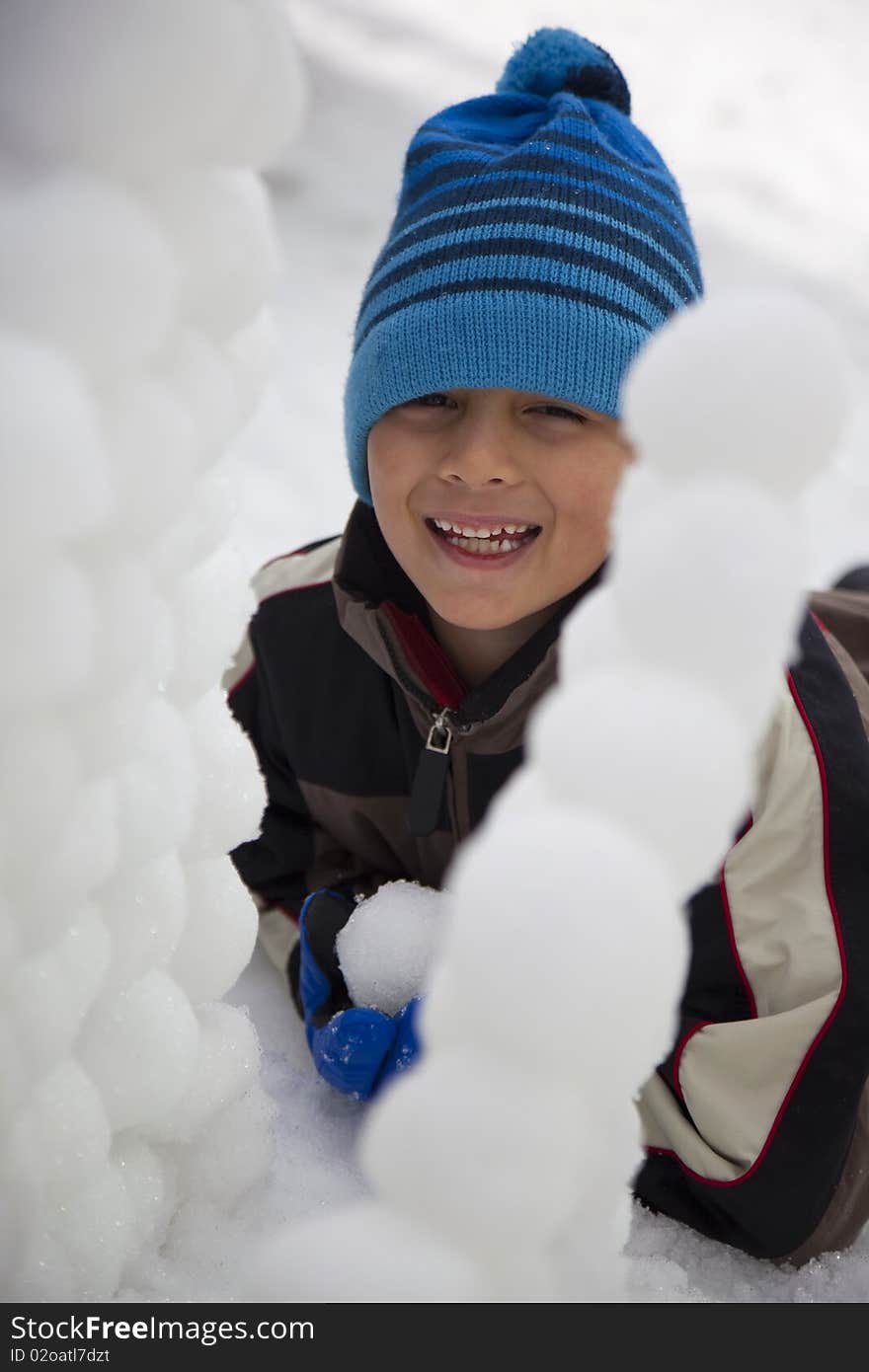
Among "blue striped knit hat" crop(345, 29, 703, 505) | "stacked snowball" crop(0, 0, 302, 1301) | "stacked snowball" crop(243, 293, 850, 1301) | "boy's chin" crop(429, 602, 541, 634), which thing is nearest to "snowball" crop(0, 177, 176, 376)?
"stacked snowball" crop(0, 0, 302, 1301)

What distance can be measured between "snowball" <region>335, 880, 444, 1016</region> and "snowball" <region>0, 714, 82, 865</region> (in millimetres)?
519

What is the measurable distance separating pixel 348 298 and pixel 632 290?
1.95 meters

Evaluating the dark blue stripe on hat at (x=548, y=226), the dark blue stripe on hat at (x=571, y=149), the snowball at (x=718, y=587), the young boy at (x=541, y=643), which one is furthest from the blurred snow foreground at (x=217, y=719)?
the dark blue stripe on hat at (x=571, y=149)

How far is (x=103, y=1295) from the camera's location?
68cm

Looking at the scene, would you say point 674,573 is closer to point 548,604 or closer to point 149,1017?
point 149,1017

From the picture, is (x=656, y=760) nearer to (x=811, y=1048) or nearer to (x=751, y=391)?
(x=751, y=391)

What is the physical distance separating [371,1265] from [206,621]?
1.22 ft

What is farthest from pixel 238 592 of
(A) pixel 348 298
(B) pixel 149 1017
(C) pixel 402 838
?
(A) pixel 348 298

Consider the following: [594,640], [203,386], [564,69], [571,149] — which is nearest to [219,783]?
[203,386]

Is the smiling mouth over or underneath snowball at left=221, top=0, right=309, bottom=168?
underneath

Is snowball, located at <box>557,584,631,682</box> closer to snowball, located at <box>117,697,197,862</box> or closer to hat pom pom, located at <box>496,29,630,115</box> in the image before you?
snowball, located at <box>117,697,197,862</box>

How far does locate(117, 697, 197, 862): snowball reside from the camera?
2.08ft

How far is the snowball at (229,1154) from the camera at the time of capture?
777 millimetres

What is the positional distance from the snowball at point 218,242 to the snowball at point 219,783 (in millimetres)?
235
